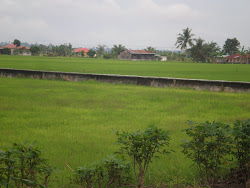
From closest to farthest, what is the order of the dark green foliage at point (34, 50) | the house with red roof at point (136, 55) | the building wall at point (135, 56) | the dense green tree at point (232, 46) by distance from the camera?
the house with red roof at point (136, 55), the building wall at point (135, 56), the dark green foliage at point (34, 50), the dense green tree at point (232, 46)

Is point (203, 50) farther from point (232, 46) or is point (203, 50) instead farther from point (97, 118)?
point (97, 118)

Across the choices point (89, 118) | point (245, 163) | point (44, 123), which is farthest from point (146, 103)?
point (245, 163)

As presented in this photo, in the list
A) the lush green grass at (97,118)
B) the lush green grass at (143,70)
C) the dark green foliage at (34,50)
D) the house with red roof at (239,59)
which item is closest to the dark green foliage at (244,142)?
the lush green grass at (97,118)

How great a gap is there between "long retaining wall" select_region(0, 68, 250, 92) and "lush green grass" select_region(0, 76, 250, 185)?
32.1 inches

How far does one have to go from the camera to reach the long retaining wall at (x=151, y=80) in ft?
37.8

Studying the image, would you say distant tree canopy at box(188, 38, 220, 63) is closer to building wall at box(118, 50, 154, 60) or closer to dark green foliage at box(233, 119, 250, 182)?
building wall at box(118, 50, 154, 60)

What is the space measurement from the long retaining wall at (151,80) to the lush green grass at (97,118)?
32.1 inches

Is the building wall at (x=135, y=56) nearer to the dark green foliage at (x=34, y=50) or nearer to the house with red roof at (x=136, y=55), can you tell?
the house with red roof at (x=136, y=55)

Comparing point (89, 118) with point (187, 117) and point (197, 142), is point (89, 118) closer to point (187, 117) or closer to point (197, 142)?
point (187, 117)

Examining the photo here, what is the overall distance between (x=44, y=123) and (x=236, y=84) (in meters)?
8.01

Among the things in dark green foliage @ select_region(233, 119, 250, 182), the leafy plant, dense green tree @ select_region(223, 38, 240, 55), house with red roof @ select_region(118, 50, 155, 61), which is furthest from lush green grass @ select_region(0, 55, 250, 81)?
dense green tree @ select_region(223, 38, 240, 55)

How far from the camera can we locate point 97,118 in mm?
6477

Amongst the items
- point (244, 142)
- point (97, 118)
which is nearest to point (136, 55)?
point (97, 118)

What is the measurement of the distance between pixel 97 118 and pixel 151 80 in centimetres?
681
